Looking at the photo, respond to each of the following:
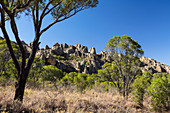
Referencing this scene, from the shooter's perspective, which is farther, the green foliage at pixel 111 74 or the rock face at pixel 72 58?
the rock face at pixel 72 58

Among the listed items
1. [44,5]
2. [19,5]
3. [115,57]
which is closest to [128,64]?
[115,57]

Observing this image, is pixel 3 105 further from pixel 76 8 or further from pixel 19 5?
pixel 76 8

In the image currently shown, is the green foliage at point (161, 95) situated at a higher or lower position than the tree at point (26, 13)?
lower

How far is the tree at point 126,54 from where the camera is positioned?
1270 cm

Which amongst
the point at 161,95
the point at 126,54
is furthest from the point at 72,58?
the point at 161,95

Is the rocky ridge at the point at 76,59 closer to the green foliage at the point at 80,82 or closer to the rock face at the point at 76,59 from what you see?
the rock face at the point at 76,59

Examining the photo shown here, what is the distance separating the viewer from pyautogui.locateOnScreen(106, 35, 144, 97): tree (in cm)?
1270

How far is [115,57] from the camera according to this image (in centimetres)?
1382

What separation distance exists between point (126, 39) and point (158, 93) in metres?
7.23

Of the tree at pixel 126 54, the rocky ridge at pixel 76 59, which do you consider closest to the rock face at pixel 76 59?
the rocky ridge at pixel 76 59

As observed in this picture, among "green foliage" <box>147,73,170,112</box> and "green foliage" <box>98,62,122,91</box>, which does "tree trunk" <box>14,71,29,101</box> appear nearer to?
"green foliage" <box>147,73,170,112</box>

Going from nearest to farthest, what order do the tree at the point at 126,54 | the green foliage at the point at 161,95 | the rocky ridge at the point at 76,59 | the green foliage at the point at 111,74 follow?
the green foliage at the point at 161,95 → the tree at the point at 126,54 → the green foliage at the point at 111,74 → the rocky ridge at the point at 76,59

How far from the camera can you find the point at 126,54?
13.2 meters

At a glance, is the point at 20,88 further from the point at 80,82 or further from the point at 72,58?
the point at 72,58
